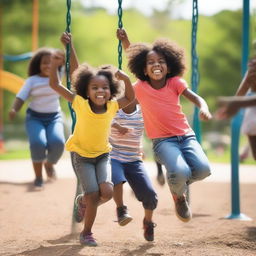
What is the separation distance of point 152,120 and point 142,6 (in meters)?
32.2

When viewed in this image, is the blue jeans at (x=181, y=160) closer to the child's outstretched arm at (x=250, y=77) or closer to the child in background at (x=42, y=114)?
the child's outstretched arm at (x=250, y=77)

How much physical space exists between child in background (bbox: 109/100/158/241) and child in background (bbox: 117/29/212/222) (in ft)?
0.64

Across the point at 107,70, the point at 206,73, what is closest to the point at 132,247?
the point at 107,70

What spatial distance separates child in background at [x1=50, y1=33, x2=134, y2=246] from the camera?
170 inches

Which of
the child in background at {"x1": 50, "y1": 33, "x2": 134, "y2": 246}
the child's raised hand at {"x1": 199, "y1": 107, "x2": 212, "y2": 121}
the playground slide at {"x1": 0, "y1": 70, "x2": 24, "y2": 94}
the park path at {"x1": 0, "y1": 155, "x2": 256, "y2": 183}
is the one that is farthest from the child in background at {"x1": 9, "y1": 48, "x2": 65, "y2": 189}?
the playground slide at {"x1": 0, "y1": 70, "x2": 24, "y2": 94}

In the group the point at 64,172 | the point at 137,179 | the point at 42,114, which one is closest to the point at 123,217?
the point at 137,179

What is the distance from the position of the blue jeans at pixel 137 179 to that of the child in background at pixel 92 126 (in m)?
0.31

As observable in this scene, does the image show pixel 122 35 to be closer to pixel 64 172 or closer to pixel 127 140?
pixel 127 140

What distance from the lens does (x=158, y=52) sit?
485cm

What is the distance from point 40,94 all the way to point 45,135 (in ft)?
1.75

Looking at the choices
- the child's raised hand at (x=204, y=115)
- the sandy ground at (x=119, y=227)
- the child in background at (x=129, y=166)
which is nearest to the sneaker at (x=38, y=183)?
the sandy ground at (x=119, y=227)

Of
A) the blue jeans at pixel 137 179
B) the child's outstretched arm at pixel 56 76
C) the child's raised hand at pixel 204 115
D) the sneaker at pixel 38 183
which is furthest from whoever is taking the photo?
the sneaker at pixel 38 183

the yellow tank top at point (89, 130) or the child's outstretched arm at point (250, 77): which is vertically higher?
the child's outstretched arm at point (250, 77)

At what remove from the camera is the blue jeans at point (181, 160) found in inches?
172
